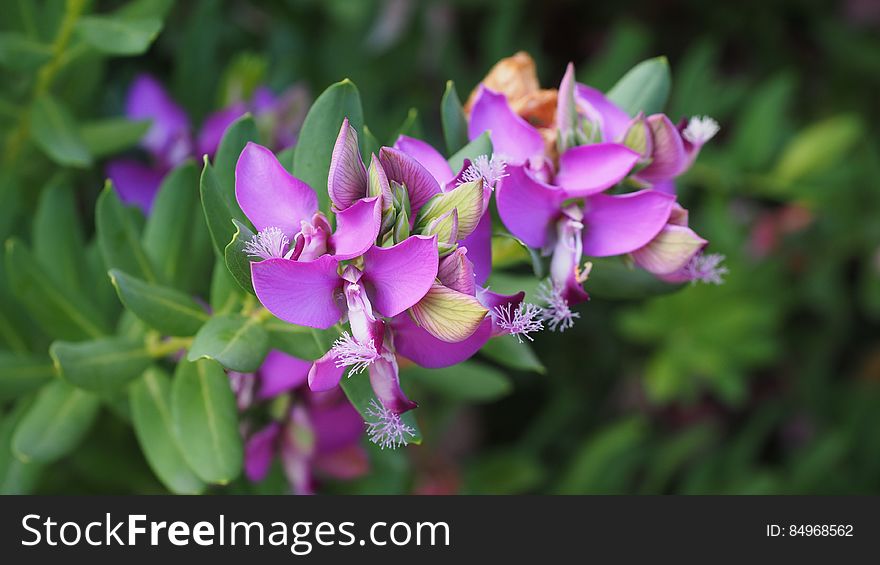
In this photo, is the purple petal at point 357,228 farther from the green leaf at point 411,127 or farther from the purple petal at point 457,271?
the green leaf at point 411,127

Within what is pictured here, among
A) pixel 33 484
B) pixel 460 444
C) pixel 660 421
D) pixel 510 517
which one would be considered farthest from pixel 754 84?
pixel 33 484

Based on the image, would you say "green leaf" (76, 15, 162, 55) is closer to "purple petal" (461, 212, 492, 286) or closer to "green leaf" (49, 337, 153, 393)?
"green leaf" (49, 337, 153, 393)

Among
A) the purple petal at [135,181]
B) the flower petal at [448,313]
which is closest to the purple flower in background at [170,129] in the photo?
the purple petal at [135,181]

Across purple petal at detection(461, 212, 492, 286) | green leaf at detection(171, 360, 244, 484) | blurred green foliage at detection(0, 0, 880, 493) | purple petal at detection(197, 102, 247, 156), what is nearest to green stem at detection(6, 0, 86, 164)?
blurred green foliage at detection(0, 0, 880, 493)

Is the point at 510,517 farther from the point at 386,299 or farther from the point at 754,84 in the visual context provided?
the point at 754,84

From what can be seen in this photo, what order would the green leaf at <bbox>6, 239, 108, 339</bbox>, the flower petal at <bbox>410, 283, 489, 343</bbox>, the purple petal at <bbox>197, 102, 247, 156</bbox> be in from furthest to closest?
the purple petal at <bbox>197, 102, 247, 156</bbox>
the green leaf at <bbox>6, 239, 108, 339</bbox>
the flower petal at <bbox>410, 283, 489, 343</bbox>

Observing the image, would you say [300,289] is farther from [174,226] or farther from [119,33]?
[119,33]
